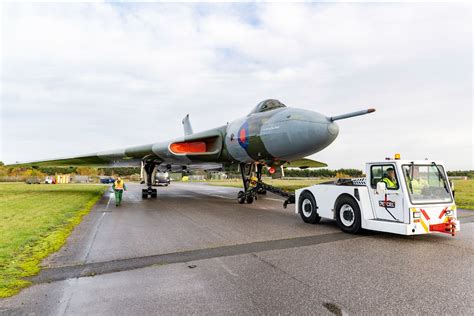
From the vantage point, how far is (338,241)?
7277mm

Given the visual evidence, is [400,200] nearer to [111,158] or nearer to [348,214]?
[348,214]

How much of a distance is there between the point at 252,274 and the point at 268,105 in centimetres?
983

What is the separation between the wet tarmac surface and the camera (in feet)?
12.5

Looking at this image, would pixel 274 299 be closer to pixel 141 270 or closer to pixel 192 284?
pixel 192 284

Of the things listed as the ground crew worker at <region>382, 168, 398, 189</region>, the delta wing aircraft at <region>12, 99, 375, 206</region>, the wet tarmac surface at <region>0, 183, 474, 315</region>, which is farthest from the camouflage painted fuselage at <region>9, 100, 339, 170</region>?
the wet tarmac surface at <region>0, 183, 474, 315</region>

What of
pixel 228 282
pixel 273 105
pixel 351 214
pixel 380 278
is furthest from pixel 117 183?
pixel 380 278

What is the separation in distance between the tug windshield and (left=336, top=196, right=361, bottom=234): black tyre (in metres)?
1.33

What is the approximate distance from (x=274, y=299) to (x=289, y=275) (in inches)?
37.7

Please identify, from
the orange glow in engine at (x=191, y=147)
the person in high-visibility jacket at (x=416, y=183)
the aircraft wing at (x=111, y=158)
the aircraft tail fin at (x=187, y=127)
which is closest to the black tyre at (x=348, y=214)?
the person in high-visibility jacket at (x=416, y=183)

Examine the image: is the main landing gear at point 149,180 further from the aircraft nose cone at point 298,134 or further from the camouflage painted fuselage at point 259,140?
the aircraft nose cone at point 298,134

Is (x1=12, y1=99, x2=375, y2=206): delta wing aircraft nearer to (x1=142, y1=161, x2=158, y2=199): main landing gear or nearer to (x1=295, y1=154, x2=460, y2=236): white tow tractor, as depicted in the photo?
(x1=142, y1=161, x2=158, y2=199): main landing gear

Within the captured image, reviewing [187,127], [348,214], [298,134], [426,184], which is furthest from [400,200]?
[187,127]

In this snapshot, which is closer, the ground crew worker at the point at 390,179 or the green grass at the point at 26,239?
the green grass at the point at 26,239

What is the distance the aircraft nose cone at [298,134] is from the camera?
36.4 feet
